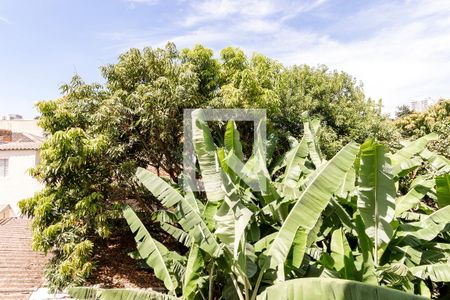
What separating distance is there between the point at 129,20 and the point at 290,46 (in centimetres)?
580

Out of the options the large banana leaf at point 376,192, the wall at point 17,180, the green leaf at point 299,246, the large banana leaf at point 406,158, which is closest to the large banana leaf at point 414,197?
the large banana leaf at point 406,158

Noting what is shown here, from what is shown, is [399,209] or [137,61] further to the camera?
[137,61]

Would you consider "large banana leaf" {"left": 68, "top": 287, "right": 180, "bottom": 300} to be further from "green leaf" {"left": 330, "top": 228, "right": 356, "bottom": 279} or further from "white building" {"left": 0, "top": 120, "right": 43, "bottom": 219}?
"white building" {"left": 0, "top": 120, "right": 43, "bottom": 219}

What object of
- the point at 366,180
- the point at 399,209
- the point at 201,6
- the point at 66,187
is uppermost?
the point at 201,6

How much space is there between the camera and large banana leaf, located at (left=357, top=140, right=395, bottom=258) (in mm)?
4238

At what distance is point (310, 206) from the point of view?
4.15 m

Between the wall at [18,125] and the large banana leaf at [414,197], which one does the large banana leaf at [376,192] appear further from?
the wall at [18,125]

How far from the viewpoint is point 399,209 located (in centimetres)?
561

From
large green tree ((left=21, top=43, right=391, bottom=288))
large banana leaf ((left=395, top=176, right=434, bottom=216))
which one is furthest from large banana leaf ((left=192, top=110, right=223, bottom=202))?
large banana leaf ((left=395, top=176, right=434, bottom=216))

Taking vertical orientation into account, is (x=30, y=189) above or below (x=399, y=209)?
below

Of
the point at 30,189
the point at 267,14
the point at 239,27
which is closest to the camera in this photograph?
the point at 267,14

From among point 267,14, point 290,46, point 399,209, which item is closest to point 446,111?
point 290,46

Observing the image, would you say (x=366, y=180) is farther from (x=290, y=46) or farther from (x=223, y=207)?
(x=290, y=46)

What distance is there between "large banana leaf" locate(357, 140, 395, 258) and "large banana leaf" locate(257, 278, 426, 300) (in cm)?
171
